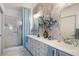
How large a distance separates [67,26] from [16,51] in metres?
0.94

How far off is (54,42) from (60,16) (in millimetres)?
432

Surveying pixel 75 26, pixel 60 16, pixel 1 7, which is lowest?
pixel 75 26

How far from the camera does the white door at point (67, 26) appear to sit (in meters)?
1.70

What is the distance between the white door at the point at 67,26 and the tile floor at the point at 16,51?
694mm

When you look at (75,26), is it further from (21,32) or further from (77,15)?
(21,32)

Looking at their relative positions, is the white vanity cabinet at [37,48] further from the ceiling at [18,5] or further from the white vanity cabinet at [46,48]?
the ceiling at [18,5]

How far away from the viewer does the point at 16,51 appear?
187cm

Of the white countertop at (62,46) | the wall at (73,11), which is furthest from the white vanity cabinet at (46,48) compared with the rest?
the wall at (73,11)

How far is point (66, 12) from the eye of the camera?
175 centimetres

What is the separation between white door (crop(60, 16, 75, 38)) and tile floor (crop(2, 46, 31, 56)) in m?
0.69

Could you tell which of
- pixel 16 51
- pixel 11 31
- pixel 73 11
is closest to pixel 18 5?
pixel 11 31

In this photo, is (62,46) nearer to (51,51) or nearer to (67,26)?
(51,51)

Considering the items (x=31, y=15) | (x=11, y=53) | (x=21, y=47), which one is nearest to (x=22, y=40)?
(x=21, y=47)

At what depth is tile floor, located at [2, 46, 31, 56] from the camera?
6.05 ft
